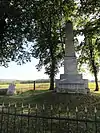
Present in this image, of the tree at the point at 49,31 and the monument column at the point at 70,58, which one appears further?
the tree at the point at 49,31

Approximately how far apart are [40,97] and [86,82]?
346cm

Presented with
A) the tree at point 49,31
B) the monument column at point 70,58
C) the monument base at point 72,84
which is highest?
the tree at point 49,31

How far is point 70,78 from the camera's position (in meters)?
18.2

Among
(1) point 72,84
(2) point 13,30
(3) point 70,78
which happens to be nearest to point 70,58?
(3) point 70,78

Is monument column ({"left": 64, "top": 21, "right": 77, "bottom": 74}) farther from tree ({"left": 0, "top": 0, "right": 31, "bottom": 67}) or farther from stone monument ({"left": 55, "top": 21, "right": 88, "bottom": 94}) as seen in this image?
tree ({"left": 0, "top": 0, "right": 31, "bottom": 67})

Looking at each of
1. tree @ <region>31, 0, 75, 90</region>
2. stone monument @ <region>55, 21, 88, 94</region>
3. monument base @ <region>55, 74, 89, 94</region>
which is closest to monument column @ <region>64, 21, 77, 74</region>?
stone monument @ <region>55, 21, 88, 94</region>

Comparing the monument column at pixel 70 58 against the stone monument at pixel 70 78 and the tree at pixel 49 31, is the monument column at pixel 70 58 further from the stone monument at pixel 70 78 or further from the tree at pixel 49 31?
the tree at pixel 49 31

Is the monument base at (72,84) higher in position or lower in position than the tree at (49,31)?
lower

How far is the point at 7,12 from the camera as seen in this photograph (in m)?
19.9

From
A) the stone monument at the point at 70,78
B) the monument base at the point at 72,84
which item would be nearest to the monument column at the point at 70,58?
the stone monument at the point at 70,78

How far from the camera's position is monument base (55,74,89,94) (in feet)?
58.1

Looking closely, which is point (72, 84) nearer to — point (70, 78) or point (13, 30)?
point (70, 78)

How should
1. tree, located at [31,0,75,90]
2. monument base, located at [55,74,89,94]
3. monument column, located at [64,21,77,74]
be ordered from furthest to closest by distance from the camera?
tree, located at [31,0,75,90]
monument column, located at [64,21,77,74]
monument base, located at [55,74,89,94]

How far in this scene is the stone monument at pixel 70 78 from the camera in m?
17.8
